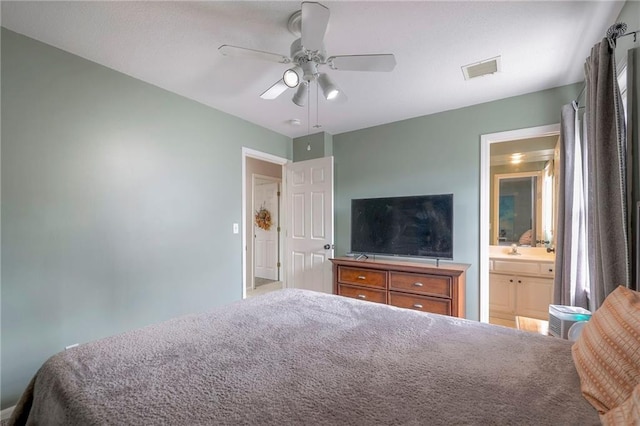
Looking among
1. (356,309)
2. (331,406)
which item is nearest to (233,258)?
(356,309)

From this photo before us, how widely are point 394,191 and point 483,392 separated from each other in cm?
271

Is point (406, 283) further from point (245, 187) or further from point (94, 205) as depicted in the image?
point (94, 205)

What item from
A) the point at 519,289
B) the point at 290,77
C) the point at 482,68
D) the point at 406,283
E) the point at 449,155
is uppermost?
the point at 482,68

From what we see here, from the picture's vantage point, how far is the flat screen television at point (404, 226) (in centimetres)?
288

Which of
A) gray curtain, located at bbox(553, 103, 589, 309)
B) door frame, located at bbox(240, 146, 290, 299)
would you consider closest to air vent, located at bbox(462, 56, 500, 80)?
gray curtain, located at bbox(553, 103, 589, 309)

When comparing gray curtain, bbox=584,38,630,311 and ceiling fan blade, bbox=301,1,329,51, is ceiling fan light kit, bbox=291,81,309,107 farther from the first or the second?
gray curtain, bbox=584,38,630,311

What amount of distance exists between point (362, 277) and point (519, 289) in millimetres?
1877

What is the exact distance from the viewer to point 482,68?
2.23 metres

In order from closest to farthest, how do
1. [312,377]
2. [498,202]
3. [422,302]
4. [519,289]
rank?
[312,377] → [422,302] → [519,289] → [498,202]

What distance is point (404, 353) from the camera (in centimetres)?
114

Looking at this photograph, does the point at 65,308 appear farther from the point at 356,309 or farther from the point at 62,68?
the point at 356,309

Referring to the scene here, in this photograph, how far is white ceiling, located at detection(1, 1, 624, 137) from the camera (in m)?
1.61

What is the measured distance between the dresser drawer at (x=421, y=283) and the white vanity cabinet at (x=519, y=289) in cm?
122

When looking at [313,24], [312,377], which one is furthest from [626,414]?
[313,24]
